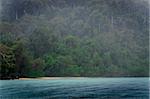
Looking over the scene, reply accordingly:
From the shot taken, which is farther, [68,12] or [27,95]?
[68,12]

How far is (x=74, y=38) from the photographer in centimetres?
1033

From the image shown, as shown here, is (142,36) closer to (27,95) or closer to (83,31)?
(83,31)

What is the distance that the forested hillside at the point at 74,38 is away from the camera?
31.2ft

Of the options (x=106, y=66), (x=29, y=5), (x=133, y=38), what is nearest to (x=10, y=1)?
(x=29, y=5)

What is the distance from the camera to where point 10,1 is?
9945 millimetres

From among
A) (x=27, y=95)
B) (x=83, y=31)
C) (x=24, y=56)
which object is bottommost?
(x=27, y=95)

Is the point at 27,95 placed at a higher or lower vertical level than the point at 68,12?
lower

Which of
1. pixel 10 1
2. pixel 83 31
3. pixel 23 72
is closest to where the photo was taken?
pixel 23 72

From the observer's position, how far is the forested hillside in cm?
951

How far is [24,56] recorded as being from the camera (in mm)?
9383

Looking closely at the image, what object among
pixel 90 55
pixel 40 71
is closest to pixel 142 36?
pixel 90 55

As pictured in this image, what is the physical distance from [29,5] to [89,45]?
2066 millimetres

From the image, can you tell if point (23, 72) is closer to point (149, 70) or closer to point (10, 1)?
point (10, 1)

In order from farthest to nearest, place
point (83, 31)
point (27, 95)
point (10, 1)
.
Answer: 1. point (83, 31)
2. point (10, 1)
3. point (27, 95)
